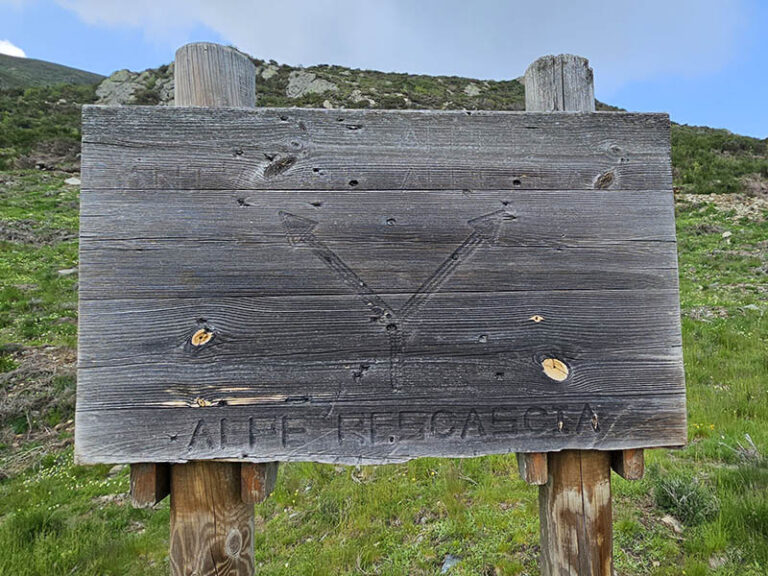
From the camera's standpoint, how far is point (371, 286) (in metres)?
1.38

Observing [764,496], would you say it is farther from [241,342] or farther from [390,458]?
[241,342]

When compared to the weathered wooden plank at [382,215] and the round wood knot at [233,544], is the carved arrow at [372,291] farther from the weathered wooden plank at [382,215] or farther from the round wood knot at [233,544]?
the round wood knot at [233,544]

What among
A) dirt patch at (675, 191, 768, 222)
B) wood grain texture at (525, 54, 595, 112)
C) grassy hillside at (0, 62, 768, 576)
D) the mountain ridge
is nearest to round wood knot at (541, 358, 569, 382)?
wood grain texture at (525, 54, 595, 112)

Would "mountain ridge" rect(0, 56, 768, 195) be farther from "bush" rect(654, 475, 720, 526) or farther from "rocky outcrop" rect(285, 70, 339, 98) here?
"bush" rect(654, 475, 720, 526)

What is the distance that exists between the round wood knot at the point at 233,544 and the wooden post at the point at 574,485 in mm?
1020

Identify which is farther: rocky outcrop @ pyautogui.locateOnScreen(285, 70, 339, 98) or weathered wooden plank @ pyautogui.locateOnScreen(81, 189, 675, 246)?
rocky outcrop @ pyautogui.locateOnScreen(285, 70, 339, 98)

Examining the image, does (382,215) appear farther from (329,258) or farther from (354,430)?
(354,430)

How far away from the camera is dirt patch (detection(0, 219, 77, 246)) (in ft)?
31.7

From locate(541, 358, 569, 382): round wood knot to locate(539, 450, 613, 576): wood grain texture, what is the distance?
0.31 m

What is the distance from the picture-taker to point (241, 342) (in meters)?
1.34

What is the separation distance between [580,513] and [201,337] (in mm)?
1448

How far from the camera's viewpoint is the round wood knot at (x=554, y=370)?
1394 mm

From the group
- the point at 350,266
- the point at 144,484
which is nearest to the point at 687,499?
the point at 350,266

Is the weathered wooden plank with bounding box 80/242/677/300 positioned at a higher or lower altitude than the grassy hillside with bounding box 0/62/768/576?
higher
